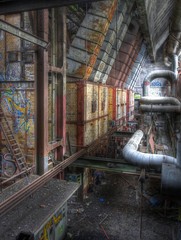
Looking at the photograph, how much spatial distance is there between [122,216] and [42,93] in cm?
557

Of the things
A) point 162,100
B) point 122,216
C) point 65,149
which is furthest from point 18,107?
point 162,100

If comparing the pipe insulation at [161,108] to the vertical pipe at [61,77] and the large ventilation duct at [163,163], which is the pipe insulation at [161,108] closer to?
the large ventilation duct at [163,163]

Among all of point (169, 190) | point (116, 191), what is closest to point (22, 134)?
point (116, 191)

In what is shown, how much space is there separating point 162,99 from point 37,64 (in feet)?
34.9

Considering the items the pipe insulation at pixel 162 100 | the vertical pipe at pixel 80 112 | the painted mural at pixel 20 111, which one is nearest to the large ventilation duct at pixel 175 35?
the pipe insulation at pixel 162 100

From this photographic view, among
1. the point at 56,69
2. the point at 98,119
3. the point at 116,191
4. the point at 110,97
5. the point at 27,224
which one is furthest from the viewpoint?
the point at 110,97

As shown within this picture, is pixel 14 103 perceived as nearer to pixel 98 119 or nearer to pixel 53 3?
pixel 98 119

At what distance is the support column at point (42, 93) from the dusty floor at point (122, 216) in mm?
3099

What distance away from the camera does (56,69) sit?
6496 millimetres

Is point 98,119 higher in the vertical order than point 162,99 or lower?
lower

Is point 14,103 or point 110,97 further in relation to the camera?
point 110,97

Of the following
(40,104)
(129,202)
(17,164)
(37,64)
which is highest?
(37,64)

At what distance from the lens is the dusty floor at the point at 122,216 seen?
724 centimetres

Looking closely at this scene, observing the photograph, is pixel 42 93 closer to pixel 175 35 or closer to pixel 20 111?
pixel 20 111
